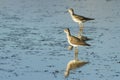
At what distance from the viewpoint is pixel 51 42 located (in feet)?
51.2

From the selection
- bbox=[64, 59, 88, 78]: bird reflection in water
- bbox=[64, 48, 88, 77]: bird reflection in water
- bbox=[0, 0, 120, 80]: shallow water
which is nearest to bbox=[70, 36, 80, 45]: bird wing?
bbox=[0, 0, 120, 80]: shallow water

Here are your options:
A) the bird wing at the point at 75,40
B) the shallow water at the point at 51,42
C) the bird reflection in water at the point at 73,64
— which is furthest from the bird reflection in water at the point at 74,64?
the bird wing at the point at 75,40

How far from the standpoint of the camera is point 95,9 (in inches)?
976

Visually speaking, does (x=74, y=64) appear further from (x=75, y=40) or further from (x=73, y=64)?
(x=75, y=40)

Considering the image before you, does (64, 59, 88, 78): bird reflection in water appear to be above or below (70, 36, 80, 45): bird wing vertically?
below

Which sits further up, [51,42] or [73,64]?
[73,64]

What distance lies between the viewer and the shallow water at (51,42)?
1188 cm

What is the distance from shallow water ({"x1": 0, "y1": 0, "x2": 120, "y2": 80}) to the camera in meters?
11.9

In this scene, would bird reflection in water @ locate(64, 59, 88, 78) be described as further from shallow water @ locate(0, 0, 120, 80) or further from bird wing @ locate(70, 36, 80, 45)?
bird wing @ locate(70, 36, 80, 45)

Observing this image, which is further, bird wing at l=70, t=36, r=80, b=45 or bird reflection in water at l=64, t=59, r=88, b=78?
bird wing at l=70, t=36, r=80, b=45

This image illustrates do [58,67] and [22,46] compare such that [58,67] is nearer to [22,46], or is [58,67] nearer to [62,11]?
[22,46]

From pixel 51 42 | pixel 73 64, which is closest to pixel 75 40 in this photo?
pixel 73 64

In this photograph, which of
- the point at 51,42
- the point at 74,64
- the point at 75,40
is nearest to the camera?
the point at 74,64

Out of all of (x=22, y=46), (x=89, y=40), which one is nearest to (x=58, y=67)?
(x=22, y=46)
